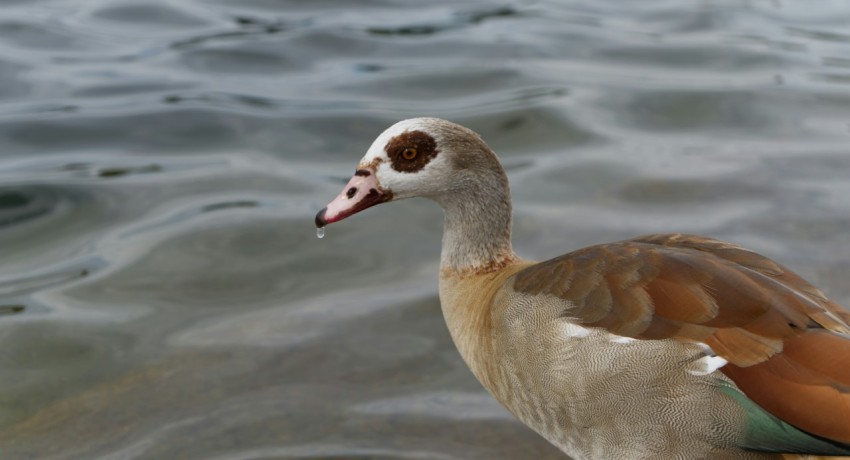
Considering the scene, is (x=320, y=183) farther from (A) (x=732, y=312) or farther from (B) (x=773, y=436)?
(B) (x=773, y=436)

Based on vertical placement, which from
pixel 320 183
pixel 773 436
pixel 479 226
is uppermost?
pixel 479 226

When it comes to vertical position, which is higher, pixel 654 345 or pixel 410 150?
pixel 410 150

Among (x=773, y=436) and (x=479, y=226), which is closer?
(x=773, y=436)

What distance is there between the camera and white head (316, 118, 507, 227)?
182 inches

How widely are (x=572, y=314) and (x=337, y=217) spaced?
3.63 feet

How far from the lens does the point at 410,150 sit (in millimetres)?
4645

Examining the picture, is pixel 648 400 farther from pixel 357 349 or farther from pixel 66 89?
pixel 66 89

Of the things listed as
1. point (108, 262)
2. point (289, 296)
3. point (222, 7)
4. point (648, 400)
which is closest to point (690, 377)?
point (648, 400)

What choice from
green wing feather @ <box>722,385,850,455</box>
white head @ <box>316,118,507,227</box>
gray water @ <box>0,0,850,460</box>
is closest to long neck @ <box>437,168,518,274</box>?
white head @ <box>316,118,507,227</box>

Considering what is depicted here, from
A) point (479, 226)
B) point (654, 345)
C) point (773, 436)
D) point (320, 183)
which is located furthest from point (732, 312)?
point (320, 183)

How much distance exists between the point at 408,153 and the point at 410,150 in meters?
0.02

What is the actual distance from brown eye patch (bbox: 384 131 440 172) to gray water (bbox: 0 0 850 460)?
1.25 metres

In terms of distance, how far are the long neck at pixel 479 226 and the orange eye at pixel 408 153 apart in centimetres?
30

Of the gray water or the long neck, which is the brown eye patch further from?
the gray water
